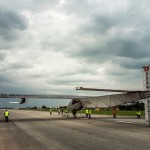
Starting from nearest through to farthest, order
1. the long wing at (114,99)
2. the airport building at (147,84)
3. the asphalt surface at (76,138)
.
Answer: the asphalt surface at (76,138) < the airport building at (147,84) < the long wing at (114,99)

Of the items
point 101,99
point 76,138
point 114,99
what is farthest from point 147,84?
point 76,138

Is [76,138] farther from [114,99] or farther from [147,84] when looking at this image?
[114,99]

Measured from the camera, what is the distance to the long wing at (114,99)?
87.4 feet

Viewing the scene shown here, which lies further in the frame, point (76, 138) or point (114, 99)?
point (114, 99)

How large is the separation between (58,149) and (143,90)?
16.2m

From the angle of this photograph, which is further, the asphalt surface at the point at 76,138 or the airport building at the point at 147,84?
the airport building at the point at 147,84

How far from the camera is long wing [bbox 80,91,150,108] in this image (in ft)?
87.4

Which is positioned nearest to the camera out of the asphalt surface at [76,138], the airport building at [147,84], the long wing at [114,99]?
the asphalt surface at [76,138]

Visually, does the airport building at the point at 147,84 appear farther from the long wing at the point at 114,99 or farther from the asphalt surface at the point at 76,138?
the asphalt surface at the point at 76,138

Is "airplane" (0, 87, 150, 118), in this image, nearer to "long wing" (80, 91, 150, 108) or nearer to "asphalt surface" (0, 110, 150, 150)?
"long wing" (80, 91, 150, 108)

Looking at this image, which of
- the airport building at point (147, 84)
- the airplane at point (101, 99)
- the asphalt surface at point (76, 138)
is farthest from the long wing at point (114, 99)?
the asphalt surface at point (76, 138)

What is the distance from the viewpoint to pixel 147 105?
88.1 feet

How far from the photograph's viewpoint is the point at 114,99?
31359 mm

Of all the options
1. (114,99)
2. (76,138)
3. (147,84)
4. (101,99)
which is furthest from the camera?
(101,99)
